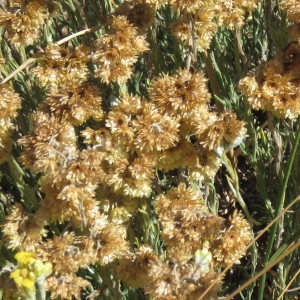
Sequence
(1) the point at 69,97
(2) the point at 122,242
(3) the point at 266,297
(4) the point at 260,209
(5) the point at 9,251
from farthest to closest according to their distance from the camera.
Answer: (4) the point at 260,209 → (3) the point at 266,297 → (5) the point at 9,251 → (1) the point at 69,97 → (2) the point at 122,242

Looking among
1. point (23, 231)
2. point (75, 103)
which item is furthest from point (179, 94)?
point (23, 231)

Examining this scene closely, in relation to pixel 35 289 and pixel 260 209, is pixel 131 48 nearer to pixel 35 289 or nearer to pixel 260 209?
pixel 35 289

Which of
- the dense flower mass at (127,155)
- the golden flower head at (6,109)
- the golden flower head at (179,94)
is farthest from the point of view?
the golden flower head at (6,109)

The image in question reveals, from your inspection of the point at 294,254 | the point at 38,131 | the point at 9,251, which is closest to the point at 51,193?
the point at 38,131

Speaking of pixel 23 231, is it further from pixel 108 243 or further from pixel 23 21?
pixel 23 21

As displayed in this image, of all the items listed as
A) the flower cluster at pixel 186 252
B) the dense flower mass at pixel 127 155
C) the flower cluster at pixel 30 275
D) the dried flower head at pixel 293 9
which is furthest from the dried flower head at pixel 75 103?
the dried flower head at pixel 293 9

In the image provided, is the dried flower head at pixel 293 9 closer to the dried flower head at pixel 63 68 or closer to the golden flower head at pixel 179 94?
the golden flower head at pixel 179 94

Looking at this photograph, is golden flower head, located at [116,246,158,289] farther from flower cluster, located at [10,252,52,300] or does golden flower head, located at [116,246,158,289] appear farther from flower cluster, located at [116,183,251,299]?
flower cluster, located at [10,252,52,300]

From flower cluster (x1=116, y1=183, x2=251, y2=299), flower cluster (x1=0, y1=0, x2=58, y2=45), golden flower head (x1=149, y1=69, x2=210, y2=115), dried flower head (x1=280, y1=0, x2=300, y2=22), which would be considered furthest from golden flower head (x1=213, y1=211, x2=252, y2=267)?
flower cluster (x1=0, y1=0, x2=58, y2=45)
